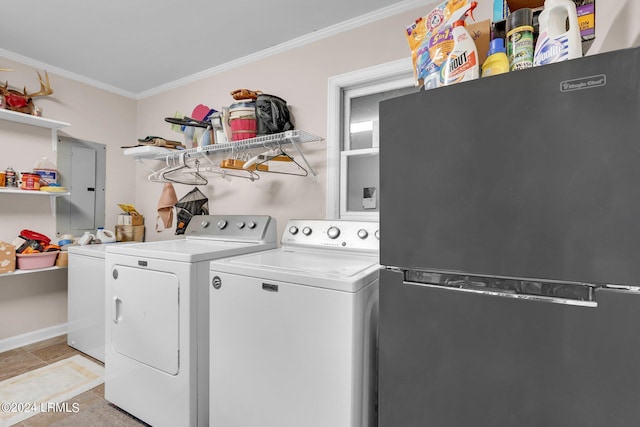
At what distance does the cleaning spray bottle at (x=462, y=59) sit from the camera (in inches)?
37.7

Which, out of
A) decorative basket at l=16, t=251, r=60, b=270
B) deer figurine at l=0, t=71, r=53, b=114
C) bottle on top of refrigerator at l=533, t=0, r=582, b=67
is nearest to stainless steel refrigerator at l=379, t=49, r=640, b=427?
bottle on top of refrigerator at l=533, t=0, r=582, b=67

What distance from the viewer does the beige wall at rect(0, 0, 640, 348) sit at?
229cm

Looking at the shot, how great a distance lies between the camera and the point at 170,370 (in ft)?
5.44

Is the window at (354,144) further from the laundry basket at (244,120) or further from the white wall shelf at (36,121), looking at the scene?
the white wall shelf at (36,121)

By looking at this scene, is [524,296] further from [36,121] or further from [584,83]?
[36,121]

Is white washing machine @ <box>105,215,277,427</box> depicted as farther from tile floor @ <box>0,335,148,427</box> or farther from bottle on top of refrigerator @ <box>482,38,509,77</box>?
bottle on top of refrigerator @ <box>482,38,509,77</box>

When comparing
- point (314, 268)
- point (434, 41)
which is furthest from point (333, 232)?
point (434, 41)

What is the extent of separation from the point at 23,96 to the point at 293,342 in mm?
3226

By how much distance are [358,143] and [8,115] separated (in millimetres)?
2882

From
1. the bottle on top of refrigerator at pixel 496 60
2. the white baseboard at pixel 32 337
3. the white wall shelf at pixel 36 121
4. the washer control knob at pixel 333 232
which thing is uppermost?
the white wall shelf at pixel 36 121

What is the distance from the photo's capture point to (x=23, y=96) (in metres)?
2.66

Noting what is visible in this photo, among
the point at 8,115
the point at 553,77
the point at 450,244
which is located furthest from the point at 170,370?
the point at 8,115

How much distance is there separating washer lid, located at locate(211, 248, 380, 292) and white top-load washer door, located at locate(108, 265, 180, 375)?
1.42 feet

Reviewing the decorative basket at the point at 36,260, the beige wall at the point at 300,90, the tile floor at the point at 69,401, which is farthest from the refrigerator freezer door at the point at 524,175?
the decorative basket at the point at 36,260
